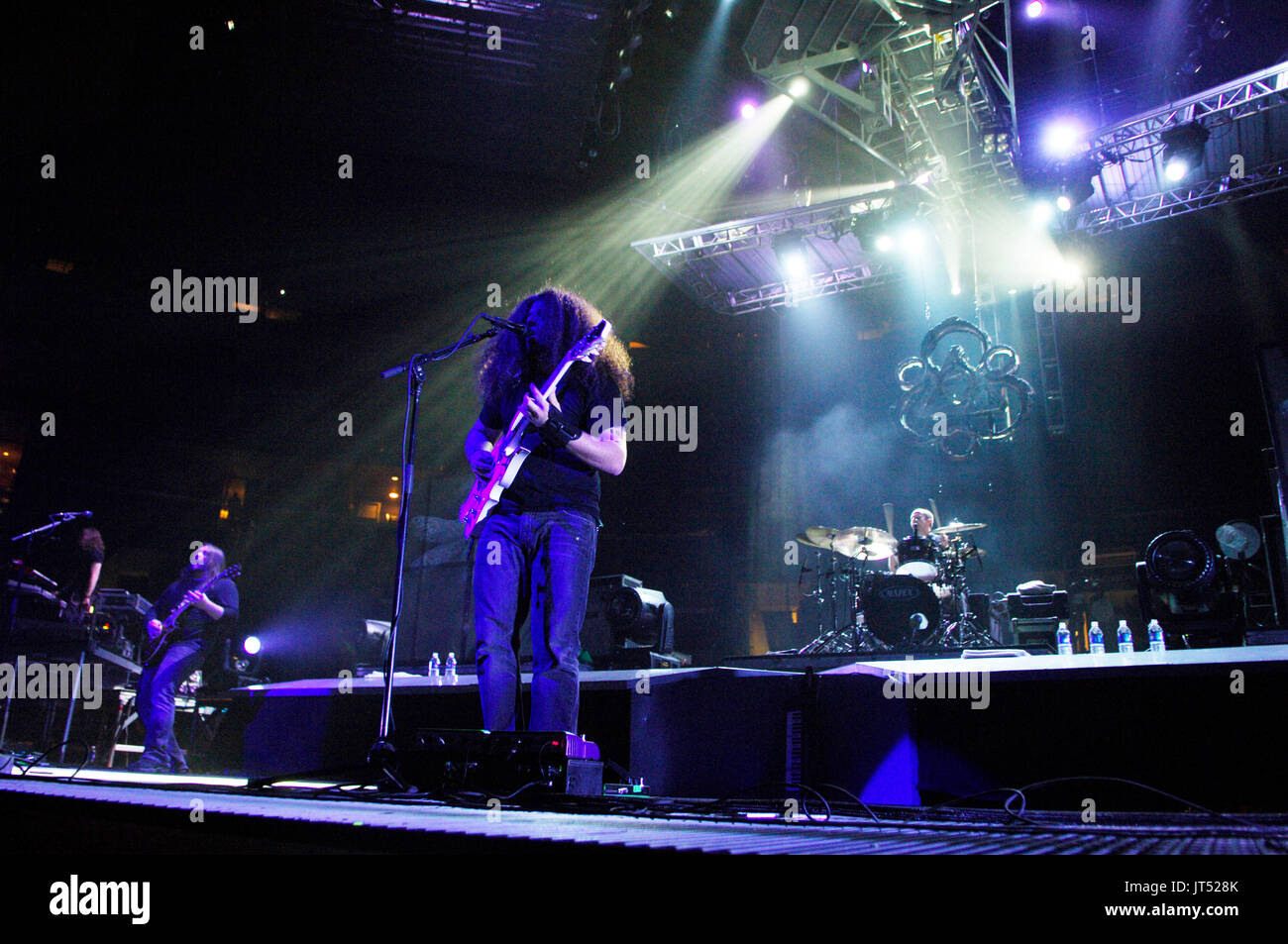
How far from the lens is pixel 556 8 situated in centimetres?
581

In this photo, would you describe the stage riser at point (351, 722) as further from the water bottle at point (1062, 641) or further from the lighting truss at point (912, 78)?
the lighting truss at point (912, 78)

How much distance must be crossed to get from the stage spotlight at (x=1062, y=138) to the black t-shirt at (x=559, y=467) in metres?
6.40

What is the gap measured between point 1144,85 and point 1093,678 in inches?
253

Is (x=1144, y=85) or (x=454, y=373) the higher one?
(x=1144, y=85)

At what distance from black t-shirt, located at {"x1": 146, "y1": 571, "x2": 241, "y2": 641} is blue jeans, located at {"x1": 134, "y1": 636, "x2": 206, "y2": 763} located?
0.29 ft

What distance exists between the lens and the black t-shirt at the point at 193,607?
6004 millimetres

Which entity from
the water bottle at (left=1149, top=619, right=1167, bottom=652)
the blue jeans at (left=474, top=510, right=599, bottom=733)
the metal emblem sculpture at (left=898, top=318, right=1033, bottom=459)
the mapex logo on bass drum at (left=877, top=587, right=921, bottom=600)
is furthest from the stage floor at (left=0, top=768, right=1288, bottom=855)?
the metal emblem sculpture at (left=898, top=318, right=1033, bottom=459)

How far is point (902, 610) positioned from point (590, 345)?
5.16 m

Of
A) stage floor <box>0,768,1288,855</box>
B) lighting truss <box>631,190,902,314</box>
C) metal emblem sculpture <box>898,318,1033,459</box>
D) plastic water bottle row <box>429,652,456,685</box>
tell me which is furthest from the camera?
metal emblem sculpture <box>898,318,1033,459</box>

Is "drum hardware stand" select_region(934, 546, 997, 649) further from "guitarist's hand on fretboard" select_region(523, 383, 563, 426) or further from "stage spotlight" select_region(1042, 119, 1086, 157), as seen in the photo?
"guitarist's hand on fretboard" select_region(523, 383, 563, 426)

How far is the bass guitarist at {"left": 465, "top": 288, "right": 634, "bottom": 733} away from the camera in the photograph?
258cm

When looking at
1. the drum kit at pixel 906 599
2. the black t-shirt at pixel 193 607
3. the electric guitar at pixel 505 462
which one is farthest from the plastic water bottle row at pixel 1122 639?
the black t-shirt at pixel 193 607
